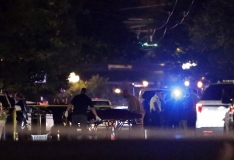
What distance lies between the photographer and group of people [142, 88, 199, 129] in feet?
75.0

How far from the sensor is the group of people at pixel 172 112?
22.9 m

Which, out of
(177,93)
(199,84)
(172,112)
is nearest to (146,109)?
(177,93)

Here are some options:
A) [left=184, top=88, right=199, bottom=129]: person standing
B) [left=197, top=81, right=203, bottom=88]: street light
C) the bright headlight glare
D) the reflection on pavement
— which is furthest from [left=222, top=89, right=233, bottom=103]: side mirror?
[left=197, top=81, right=203, bottom=88]: street light

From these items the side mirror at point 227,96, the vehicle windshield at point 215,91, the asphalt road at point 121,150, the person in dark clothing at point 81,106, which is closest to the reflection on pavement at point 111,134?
the person in dark clothing at point 81,106

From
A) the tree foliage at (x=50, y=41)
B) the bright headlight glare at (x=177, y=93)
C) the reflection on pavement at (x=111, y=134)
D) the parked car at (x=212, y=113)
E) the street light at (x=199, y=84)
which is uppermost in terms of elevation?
the tree foliage at (x=50, y=41)

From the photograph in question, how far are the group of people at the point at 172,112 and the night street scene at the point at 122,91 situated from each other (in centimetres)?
3

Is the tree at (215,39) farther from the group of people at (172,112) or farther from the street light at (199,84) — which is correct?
the group of people at (172,112)

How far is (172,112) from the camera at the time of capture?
914 inches

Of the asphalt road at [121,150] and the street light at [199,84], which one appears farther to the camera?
the street light at [199,84]

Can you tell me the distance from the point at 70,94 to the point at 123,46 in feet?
22.3

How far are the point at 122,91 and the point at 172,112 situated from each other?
1077cm

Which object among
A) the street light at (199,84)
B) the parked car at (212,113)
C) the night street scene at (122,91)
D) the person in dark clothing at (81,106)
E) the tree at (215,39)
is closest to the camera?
the night street scene at (122,91)

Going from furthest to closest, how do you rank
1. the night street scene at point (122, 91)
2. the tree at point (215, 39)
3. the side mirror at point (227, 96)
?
the tree at point (215, 39), the side mirror at point (227, 96), the night street scene at point (122, 91)

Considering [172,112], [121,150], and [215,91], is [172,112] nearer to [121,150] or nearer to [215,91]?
[215,91]
